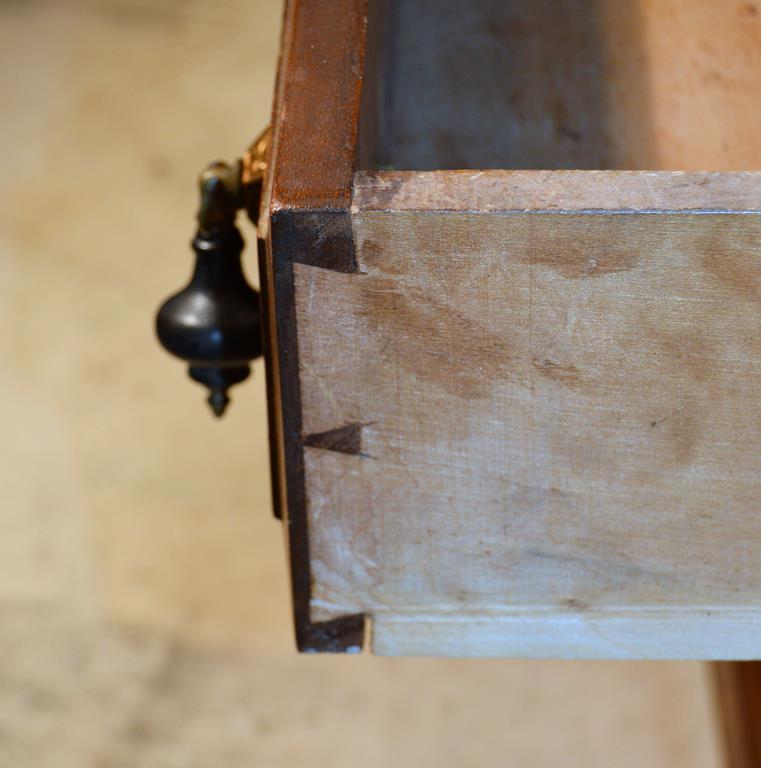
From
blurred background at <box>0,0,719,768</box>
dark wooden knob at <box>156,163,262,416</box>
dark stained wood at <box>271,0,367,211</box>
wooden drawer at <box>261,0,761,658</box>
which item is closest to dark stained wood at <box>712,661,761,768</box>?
blurred background at <box>0,0,719,768</box>

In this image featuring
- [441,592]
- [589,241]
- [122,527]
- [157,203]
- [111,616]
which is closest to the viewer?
[589,241]

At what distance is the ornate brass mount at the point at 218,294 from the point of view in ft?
2.12

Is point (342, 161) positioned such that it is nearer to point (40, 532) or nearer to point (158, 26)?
point (40, 532)

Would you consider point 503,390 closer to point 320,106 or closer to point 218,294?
point 320,106

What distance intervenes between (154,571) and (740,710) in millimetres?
754

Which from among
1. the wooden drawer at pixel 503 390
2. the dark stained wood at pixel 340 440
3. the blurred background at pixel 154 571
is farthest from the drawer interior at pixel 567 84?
the blurred background at pixel 154 571

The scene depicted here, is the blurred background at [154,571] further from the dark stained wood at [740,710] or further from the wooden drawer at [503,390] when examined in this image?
the wooden drawer at [503,390]

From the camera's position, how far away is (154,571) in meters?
1.41

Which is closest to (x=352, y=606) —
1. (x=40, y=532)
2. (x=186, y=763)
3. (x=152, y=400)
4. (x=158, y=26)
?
(x=186, y=763)

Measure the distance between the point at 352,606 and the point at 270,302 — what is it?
0.18 m

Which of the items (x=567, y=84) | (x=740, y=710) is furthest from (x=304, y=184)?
(x=740, y=710)

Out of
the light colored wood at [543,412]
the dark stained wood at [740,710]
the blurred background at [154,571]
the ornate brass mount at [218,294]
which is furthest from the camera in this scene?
the blurred background at [154,571]

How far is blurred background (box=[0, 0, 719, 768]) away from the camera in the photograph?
4.02ft

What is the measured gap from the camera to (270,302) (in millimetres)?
496
